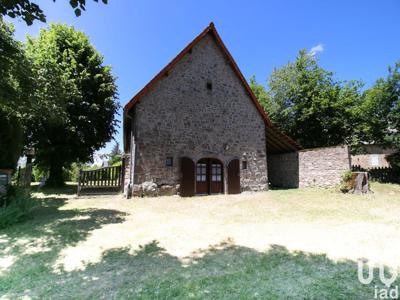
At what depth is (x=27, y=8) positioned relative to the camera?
359 centimetres

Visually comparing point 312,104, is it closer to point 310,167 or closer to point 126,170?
point 310,167

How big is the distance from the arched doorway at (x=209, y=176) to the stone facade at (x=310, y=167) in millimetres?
5288

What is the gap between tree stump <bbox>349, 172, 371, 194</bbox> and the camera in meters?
10.5

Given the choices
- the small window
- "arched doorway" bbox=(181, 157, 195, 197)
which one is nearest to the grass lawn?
"arched doorway" bbox=(181, 157, 195, 197)

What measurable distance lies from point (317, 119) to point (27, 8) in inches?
789

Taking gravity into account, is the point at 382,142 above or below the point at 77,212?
above

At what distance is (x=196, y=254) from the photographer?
384 centimetres

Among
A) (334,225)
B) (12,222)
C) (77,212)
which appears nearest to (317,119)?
(334,225)

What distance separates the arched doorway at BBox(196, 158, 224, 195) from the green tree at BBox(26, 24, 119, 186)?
7.92m

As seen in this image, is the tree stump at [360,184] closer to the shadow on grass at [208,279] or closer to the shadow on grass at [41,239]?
the shadow on grass at [208,279]

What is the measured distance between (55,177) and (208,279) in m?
15.7

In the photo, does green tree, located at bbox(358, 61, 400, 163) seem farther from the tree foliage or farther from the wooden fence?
the wooden fence

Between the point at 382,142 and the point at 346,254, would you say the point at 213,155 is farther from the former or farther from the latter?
the point at 382,142

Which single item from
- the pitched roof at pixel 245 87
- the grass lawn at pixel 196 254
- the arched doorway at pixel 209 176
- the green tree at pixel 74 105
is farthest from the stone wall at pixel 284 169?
the green tree at pixel 74 105
